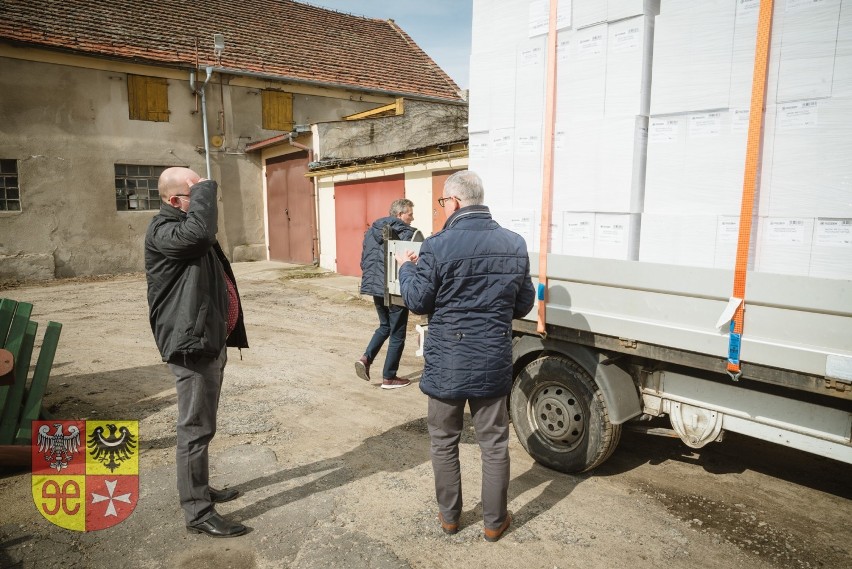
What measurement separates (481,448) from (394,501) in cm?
79

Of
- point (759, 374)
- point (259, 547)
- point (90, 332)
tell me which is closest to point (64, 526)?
point (259, 547)

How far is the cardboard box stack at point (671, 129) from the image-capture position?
2.38 m

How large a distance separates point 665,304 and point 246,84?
1634 centimetres

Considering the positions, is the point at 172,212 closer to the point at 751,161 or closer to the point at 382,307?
the point at 751,161

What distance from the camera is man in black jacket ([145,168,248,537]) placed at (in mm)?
2812

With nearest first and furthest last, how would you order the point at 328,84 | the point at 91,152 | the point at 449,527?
the point at 449,527 → the point at 91,152 → the point at 328,84

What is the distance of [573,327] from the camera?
10.7ft

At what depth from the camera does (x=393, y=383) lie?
5.60m

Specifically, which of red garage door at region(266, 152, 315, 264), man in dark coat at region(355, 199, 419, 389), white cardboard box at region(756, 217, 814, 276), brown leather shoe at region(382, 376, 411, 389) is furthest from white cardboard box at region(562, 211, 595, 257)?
red garage door at region(266, 152, 315, 264)

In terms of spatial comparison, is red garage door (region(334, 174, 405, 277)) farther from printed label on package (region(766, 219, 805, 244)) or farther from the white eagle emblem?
printed label on package (region(766, 219, 805, 244))

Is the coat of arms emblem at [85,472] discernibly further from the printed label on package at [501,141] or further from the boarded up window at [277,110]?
the boarded up window at [277,110]

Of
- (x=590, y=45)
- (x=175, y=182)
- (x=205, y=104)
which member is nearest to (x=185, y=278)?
(x=175, y=182)

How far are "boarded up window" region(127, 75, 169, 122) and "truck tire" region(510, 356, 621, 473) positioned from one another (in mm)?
14921

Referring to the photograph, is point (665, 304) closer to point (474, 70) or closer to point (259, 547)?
point (474, 70)
